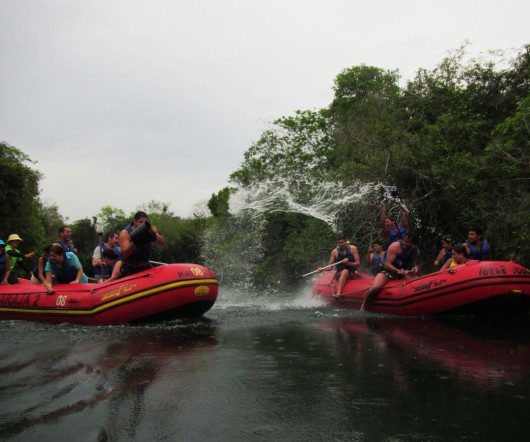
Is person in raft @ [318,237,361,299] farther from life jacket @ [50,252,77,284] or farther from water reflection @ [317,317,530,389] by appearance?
life jacket @ [50,252,77,284]

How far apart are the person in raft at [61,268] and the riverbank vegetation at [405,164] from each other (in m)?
1.96

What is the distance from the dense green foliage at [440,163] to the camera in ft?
36.6

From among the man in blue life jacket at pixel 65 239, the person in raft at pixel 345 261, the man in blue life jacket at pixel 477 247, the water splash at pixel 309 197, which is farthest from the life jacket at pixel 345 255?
the man in blue life jacket at pixel 65 239

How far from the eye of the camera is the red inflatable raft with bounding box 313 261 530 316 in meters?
7.99

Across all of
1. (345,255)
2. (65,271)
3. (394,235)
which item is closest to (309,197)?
(345,255)

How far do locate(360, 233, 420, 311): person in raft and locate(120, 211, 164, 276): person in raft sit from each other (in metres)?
4.18

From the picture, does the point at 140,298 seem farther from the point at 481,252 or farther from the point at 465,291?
the point at 481,252

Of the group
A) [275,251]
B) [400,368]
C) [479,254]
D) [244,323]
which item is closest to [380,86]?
[275,251]

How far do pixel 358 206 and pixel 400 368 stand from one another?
32.9ft

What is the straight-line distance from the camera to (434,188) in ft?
44.7

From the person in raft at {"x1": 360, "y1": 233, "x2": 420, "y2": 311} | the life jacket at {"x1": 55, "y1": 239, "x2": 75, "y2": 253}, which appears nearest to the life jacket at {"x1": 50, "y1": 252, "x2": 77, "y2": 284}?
the life jacket at {"x1": 55, "y1": 239, "x2": 75, "y2": 253}

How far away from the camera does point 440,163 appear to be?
13578mm

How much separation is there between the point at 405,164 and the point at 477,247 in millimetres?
5301

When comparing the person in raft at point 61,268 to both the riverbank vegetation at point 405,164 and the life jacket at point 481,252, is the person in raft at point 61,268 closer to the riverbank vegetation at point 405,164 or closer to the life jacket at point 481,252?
the riverbank vegetation at point 405,164
